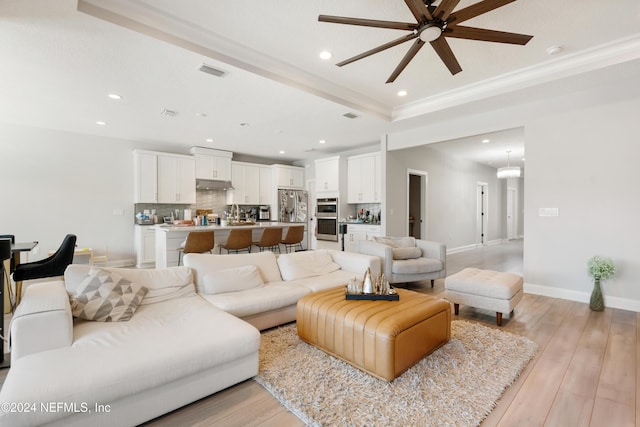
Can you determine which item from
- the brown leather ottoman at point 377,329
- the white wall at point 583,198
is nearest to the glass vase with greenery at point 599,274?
the white wall at point 583,198

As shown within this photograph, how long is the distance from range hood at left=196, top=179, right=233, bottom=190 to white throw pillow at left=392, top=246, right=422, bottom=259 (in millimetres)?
4928

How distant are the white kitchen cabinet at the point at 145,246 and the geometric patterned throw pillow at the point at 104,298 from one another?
14.1 feet

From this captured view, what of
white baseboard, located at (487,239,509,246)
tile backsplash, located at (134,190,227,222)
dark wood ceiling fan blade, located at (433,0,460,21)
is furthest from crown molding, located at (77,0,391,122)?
white baseboard, located at (487,239,509,246)

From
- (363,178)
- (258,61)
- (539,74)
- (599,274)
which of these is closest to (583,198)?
(599,274)

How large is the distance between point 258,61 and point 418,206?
545 centimetres

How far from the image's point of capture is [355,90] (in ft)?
13.8

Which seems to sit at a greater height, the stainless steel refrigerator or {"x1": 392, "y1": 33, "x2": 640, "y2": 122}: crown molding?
{"x1": 392, "y1": 33, "x2": 640, "y2": 122}: crown molding

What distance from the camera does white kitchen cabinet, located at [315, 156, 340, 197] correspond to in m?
7.41

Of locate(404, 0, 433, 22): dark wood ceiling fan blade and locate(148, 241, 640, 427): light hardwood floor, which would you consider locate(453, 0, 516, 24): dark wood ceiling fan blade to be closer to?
locate(404, 0, 433, 22): dark wood ceiling fan blade

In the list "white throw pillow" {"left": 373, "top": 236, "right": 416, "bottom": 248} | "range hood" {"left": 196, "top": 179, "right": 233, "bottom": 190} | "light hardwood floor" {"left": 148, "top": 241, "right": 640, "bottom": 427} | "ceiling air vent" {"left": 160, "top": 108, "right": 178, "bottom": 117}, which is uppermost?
"ceiling air vent" {"left": 160, "top": 108, "right": 178, "bottom": 117}

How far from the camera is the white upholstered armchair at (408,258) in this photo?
13.3 feet

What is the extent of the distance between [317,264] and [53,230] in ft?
17.9

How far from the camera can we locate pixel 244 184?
8.07 metres

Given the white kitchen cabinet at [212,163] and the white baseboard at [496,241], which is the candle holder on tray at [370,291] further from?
the white baseboard at [496,241]
